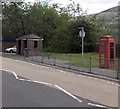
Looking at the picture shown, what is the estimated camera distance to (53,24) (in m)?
47.6

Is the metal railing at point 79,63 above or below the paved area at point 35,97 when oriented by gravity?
above

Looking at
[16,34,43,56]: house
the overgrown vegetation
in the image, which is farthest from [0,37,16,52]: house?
[16,34,43,56]: house

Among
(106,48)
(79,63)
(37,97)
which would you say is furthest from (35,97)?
(79,63)

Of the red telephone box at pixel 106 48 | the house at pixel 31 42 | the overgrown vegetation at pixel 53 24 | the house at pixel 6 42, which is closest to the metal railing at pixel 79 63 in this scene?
the red telephone box at pixel 106 48

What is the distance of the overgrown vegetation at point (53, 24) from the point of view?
3678 cm

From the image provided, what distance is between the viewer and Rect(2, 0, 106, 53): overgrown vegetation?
36781 mm

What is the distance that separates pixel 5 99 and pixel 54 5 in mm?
46582

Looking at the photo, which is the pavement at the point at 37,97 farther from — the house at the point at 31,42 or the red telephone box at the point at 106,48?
the house at the point at 31,42

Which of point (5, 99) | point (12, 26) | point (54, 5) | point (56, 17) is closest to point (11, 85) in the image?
point (5, 99)

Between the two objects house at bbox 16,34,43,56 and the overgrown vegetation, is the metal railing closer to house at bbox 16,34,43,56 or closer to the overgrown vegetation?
house at bbox 16,34,43,56

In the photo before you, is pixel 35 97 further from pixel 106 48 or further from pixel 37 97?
pixel 106 48

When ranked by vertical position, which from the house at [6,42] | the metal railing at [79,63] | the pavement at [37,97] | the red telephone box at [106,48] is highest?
the house at [6,42]

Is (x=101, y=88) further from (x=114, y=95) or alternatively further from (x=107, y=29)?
(x=107, y=29)

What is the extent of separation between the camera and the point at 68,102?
8250 mm
